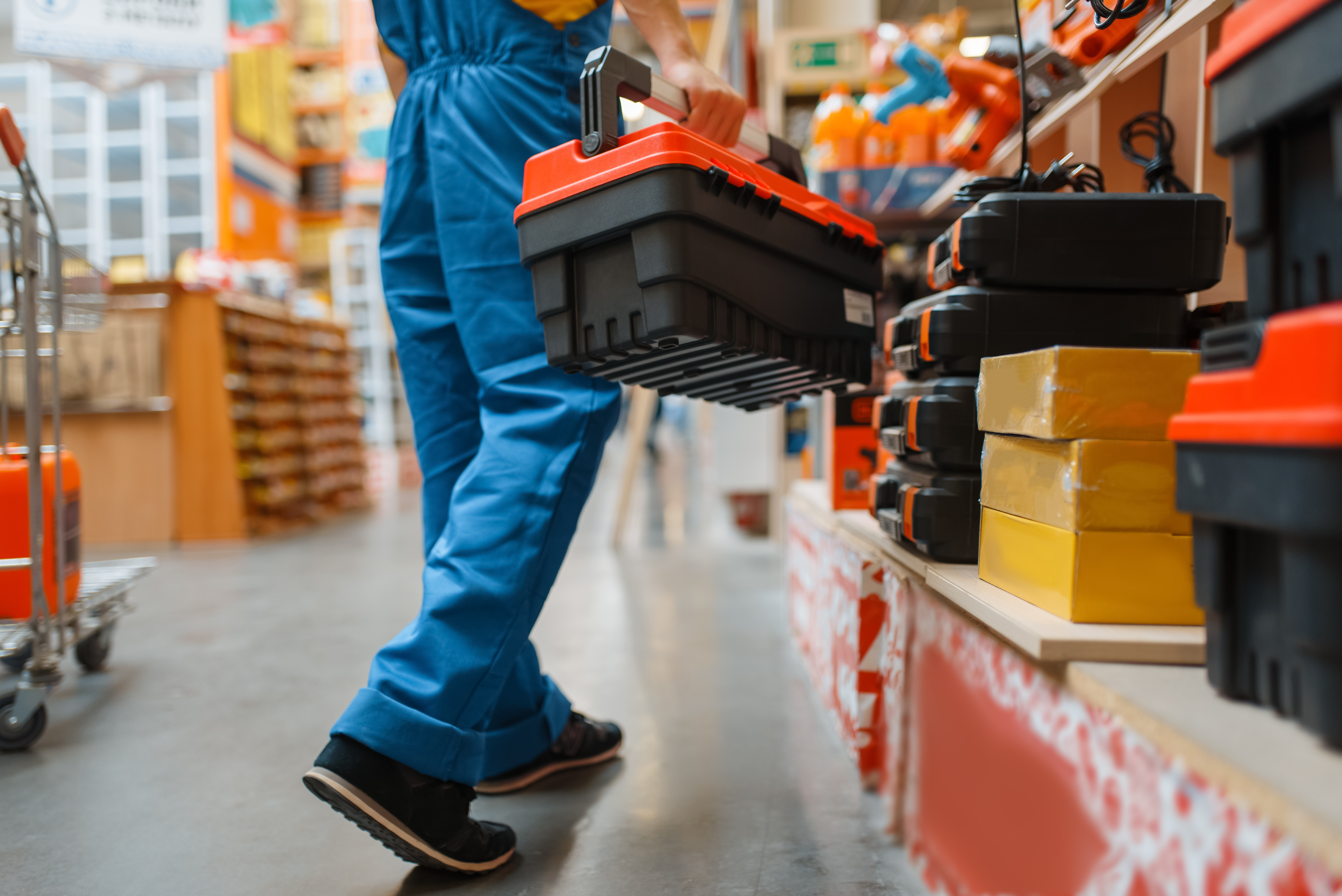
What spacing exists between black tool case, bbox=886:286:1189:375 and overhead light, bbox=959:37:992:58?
2.93 ft

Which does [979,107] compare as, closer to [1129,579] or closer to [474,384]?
[474,384]

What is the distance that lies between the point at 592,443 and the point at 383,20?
0.62 m

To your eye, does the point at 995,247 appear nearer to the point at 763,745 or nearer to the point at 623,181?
the point at 623,181

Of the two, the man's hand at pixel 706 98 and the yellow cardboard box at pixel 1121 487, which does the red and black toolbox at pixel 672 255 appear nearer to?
the man's hand at pixel 706 98

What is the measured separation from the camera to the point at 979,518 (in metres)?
1.01

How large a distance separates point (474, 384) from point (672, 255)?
1.55ft

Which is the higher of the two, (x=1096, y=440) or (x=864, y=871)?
(x=1096, y=440)

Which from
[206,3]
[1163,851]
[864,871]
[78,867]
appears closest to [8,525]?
[78,867]

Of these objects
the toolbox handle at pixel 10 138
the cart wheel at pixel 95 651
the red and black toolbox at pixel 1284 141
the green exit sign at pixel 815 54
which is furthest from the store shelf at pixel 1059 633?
the green exit sign at pixel 815 54

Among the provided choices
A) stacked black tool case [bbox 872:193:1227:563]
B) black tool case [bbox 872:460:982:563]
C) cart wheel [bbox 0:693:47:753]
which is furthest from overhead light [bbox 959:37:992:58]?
cart wheel [bbox 0:693:47:753]

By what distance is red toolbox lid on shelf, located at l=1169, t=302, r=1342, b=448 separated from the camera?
1.50 feet

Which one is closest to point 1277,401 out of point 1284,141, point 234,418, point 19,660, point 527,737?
point 1284,141

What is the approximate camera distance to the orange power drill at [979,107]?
1.60m

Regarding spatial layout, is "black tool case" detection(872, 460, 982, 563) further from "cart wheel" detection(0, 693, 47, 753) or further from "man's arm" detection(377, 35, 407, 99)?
"cart wheel" detection(0, 693, 47, 753)
